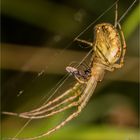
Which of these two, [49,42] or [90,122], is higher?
[49,42]

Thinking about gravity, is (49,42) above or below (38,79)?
above

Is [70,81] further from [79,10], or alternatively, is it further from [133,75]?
[79,10]

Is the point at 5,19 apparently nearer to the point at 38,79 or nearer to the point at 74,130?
the point at 38,79

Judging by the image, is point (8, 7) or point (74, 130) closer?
point (74, 130)

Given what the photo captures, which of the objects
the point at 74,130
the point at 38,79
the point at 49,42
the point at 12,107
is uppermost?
the point at 49,42

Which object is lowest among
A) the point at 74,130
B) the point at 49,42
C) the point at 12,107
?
the point at 74,130

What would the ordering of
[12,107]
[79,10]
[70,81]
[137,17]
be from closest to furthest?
[70,81], [137,17], [12,107], [79,10]

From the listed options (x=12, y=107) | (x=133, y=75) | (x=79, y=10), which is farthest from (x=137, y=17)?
(x=12, y=107)

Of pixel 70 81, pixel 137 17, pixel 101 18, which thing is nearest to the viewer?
pixel 70 81

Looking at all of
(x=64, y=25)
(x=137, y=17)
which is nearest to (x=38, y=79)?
(x=64, y=25)
